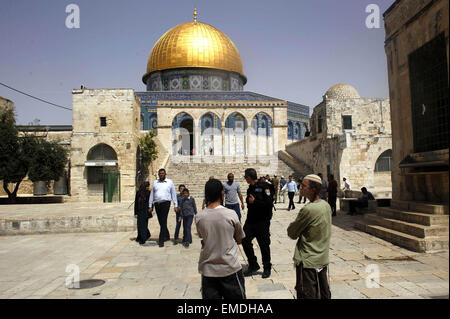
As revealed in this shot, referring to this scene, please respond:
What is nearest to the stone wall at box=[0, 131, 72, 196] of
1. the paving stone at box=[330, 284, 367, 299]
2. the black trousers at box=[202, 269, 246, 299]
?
the paving stone at box=[330, 284, 367, 299]

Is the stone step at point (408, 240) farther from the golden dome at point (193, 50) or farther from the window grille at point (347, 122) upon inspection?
the golden dome at point (193, 50)

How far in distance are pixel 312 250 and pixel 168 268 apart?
3.00 m

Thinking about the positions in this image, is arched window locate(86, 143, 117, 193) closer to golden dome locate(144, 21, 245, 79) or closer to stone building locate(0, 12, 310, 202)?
stone building locate(0, 12, 310, 202)

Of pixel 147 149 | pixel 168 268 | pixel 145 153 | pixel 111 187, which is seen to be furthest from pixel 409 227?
pixel 145 153

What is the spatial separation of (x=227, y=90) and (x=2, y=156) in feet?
85.7

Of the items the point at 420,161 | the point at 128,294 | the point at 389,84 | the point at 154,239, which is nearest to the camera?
the point at 128,294

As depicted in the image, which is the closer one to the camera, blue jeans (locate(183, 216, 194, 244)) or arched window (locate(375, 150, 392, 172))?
blue jeans (locate(183, 216, 194, 244))

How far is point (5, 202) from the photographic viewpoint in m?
17.5

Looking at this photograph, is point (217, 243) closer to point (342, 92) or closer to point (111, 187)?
point (111, 187)

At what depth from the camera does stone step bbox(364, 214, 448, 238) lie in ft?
18.1

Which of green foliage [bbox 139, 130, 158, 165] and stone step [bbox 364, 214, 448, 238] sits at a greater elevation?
green foliage [bbox 139, 130, 158, 165]

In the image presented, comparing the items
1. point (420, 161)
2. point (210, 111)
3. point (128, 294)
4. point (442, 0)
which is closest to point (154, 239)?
point (128, 294)

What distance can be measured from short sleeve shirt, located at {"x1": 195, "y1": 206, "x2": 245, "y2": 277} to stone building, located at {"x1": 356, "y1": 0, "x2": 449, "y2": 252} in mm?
4308
